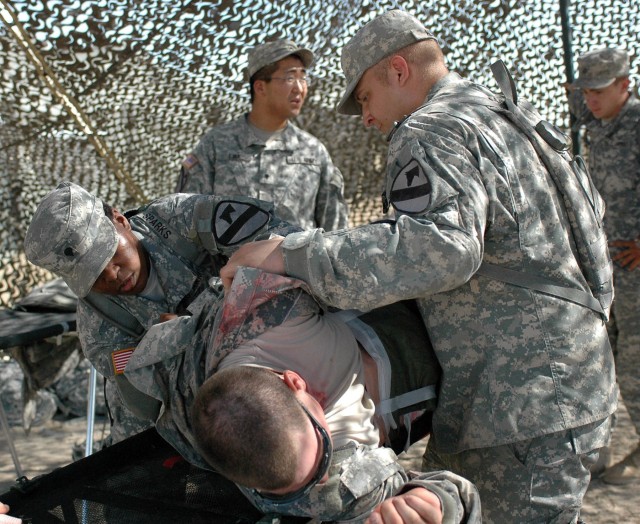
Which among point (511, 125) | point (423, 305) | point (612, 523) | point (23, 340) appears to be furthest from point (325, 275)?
point (612, 523)

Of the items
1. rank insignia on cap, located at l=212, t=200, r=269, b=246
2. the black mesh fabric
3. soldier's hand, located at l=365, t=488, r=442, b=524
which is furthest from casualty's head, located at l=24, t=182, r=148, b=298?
soldier's hand, located at l=365, t=488, r=442, b=524

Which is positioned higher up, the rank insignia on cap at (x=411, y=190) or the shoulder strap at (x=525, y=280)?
the rank insignia on cap at (x=411, y=190)

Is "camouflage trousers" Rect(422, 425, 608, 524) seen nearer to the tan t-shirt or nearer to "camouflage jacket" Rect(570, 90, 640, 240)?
the tan t-shirt

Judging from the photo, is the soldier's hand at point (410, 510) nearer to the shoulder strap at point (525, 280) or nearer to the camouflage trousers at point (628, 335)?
the shoulder strap at point (525, 280)

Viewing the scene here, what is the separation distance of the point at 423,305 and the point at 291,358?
1.23ft

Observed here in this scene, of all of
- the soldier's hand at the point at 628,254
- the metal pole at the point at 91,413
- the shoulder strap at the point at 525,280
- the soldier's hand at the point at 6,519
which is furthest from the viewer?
the soldier's hand at the point at 628,254

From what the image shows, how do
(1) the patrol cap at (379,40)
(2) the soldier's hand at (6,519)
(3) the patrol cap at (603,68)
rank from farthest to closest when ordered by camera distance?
(3) the patrol cap at (603,68)
(1) the patrol cap at (379,40)
(2) the soldier's hand at (6,519)

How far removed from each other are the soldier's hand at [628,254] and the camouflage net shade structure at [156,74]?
180 cm

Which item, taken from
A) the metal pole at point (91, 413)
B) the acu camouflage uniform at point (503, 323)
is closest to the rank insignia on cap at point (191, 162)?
the metal pole at point (91, 413)

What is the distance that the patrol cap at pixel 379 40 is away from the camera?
65.5 inches

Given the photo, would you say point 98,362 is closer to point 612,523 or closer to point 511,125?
point 511,125

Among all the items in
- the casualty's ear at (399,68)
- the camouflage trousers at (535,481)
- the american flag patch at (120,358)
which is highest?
the casualty's ear at (399,68)

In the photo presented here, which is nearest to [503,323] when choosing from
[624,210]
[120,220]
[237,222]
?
[237,222]

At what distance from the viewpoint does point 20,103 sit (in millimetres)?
4566
